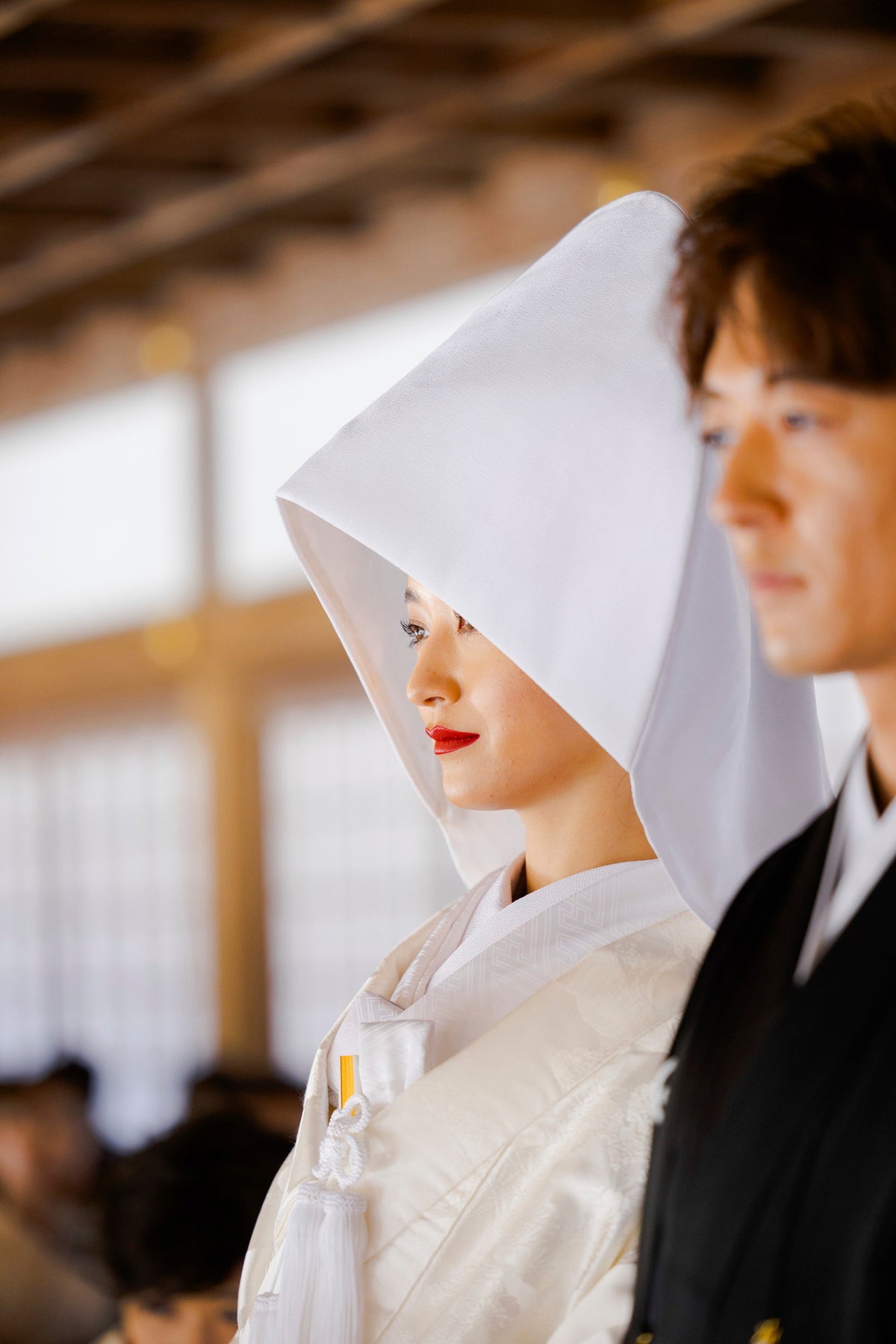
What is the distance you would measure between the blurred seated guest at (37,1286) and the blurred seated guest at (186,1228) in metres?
0.76

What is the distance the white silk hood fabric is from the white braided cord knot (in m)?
0.30

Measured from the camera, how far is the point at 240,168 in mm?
4008

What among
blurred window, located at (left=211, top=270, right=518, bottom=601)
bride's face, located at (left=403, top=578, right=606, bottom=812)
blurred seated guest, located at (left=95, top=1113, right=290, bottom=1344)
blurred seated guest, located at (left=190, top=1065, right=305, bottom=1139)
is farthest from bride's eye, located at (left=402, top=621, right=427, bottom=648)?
blurred window, located at (left=211, top=270, right=518, bottom=601)

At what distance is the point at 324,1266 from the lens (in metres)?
1.13

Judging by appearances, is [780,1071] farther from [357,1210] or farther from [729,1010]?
[357,1210]

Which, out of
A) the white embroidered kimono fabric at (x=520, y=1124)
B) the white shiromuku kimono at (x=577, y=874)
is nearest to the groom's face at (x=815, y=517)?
the white shiromuku kimono at (x=577, y=874)

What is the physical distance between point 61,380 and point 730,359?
4861 millimetres

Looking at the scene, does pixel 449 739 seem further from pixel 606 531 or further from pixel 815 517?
pixel 815 517

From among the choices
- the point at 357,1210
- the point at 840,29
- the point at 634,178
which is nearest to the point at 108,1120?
the point at 634,178

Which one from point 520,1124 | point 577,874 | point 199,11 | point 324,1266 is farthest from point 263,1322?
point 199,11

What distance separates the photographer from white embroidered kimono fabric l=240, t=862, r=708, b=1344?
1.11 metres

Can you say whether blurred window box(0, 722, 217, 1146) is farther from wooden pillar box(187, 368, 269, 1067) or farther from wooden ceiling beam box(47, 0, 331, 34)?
wooden ceiling beam box(47, 0, 331, 34)

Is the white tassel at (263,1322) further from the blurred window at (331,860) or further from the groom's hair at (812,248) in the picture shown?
the blurred window at (331,860)

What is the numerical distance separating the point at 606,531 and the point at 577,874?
0.98 feet
